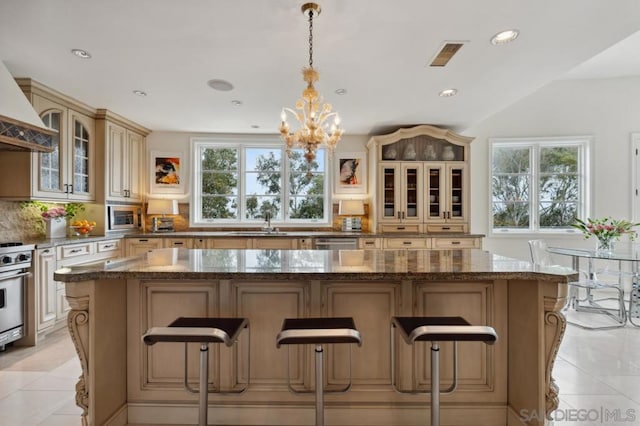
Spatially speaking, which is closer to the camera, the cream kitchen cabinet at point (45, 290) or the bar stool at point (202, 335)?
the bar stool at point (202, 335)

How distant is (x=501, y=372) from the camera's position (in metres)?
1.90

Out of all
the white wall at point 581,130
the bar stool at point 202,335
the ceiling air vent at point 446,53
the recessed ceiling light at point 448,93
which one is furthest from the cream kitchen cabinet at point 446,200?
the bar stool at point 202,335

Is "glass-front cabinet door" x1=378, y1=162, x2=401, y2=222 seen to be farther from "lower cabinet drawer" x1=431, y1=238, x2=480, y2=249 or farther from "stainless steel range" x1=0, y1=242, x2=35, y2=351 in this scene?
"stainless steel range" x1=0, y1=242, x2=35, y2=351

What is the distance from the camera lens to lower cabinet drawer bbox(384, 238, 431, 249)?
15.6 ft

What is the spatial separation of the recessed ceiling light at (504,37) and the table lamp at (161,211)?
483 cm

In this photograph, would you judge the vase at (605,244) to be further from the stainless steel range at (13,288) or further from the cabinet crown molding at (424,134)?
the stainless steel range at (13,288)

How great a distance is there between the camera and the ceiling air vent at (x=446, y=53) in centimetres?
263

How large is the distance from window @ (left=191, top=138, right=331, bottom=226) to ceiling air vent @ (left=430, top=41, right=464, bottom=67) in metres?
2.81

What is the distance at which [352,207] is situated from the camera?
5.36 meters

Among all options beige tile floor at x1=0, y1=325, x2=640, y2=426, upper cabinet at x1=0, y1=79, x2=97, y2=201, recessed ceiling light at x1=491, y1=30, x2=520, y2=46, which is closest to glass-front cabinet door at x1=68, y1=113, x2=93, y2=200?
upper cabinet at x1=0, y1=79, x2=97, y2=201

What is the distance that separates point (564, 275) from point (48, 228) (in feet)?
16.5

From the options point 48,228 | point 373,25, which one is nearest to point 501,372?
point 373,25

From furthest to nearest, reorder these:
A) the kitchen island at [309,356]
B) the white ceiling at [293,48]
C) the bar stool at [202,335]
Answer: the white ceiling at [293,48], the kitchen island at [309,356], the bar stool at [202,335]

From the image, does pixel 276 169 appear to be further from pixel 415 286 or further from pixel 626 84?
pixel 626 84
